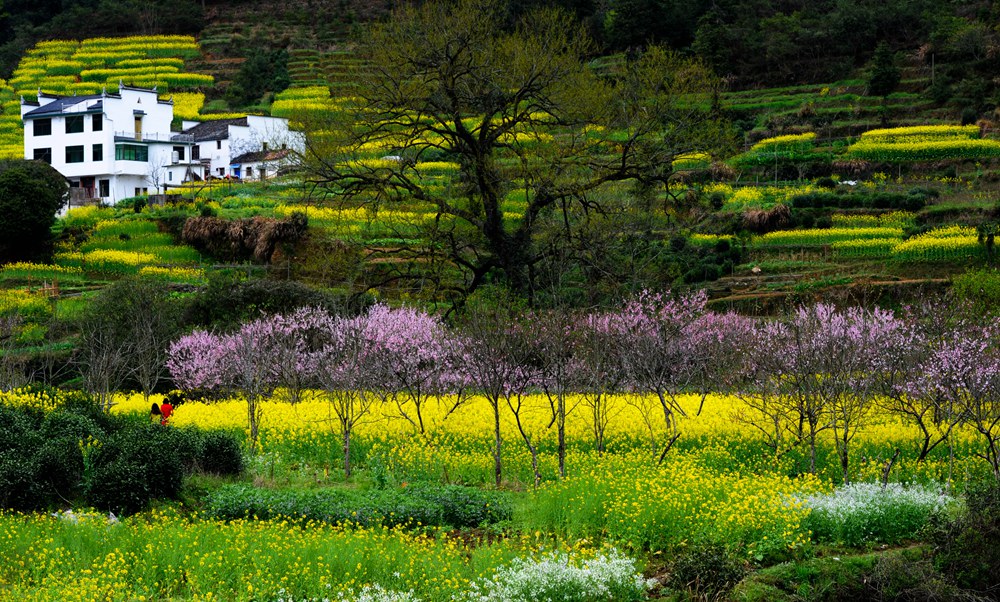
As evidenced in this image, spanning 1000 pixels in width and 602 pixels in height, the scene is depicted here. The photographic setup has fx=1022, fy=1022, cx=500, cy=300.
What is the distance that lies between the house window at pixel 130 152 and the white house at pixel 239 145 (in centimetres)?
432

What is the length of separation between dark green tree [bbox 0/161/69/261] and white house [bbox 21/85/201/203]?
17.4 meters

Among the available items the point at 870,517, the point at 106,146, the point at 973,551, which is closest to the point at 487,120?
the point at 870,517

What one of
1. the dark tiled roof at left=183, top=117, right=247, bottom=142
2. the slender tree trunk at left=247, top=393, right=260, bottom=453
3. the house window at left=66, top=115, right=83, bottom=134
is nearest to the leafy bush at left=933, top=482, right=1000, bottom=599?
the slender tree trunk at left=247, top=393, right=260, bottom=453

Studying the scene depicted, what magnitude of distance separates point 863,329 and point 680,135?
43.2 ft

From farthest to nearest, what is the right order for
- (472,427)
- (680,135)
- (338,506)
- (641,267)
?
(641,267) → (680,135) → (472,427) → (338,506)

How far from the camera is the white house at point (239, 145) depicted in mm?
75688

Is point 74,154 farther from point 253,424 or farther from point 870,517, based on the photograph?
point 870,517

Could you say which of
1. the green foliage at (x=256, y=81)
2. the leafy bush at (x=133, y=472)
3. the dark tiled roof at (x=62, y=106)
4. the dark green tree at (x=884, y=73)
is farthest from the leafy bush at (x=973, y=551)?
the green foliage at (x=256, y=81)

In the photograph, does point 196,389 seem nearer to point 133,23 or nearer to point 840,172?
point 840,172

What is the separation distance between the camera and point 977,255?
4309cm

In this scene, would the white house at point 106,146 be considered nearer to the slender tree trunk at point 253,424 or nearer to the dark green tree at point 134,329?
the dark green tree at point 134,329

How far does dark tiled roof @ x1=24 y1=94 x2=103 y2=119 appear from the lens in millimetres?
74125

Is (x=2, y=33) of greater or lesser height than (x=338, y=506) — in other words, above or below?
above

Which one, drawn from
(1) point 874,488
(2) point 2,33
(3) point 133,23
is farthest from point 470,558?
(2) point 2,33
